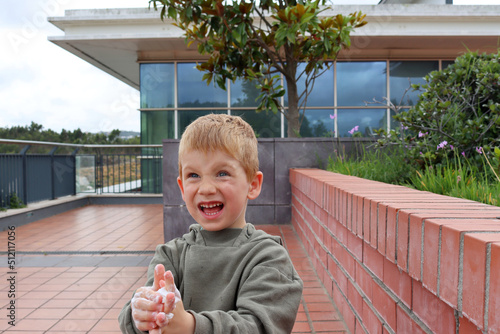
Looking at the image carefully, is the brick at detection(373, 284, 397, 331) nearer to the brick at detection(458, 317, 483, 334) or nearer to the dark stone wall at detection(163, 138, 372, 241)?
the brick at detection(458, 317, 483, 334)

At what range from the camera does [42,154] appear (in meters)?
8.52

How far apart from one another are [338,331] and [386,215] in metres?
1.28

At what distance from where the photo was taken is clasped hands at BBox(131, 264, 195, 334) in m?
0.92

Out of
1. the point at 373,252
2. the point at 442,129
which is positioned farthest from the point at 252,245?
the point at 442,129

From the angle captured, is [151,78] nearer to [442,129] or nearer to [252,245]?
[442,129]

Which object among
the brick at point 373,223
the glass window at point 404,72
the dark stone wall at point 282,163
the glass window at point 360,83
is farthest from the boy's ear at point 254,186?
the glass window at point 404,72

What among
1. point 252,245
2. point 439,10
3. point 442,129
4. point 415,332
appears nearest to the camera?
point 252,245

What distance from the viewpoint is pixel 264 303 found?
1.15 meters

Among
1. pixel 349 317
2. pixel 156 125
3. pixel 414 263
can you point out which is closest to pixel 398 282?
pixel 414 263

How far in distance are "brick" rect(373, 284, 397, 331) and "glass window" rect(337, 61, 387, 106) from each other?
30.0 feet

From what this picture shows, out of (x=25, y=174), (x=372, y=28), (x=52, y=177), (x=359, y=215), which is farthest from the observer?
(x=372, y=28)

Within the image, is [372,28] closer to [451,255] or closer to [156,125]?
[156,125]

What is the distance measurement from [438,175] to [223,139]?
80.7 inches

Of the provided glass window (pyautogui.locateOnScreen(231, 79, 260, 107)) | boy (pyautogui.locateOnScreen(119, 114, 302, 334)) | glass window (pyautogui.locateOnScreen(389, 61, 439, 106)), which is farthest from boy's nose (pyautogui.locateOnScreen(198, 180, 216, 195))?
glass window (pyautogui.locateOnScreen(389, 61, 439, 106))
